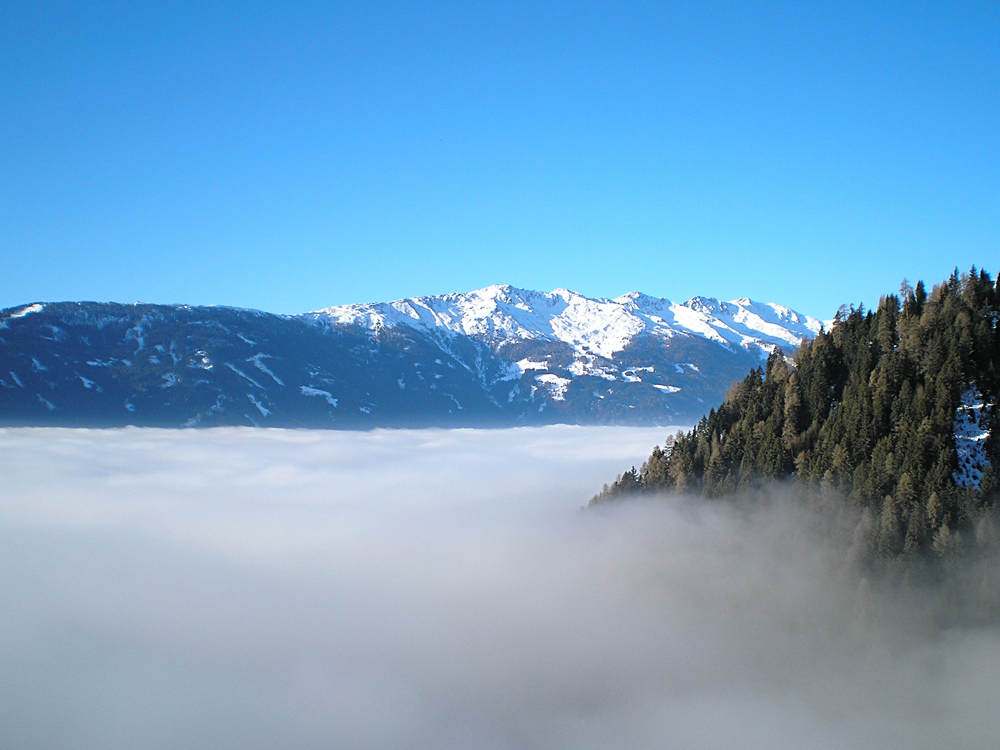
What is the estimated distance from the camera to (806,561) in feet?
632

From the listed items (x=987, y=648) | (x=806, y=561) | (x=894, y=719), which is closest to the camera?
(x=987, y=648)

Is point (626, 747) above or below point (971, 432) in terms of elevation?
below

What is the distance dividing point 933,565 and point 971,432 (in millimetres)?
31260

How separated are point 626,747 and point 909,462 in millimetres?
103889

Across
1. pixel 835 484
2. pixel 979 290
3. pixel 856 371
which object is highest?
pixel 979 290

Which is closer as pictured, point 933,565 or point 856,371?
point 933,565

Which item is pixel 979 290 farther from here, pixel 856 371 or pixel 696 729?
pixel 696 729

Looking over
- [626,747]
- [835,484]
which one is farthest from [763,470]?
[626,747]

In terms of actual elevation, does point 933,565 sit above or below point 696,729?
above

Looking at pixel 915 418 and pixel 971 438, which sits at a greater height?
pixel 915 418

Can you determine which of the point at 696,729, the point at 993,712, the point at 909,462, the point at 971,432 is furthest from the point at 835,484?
the point at 696,729

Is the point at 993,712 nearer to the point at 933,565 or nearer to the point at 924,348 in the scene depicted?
the point at 933,565

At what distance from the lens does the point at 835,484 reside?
17950 centimetres

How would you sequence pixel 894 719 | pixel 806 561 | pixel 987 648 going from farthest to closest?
pixel 806 561, pixel 894 719, pixel 987 648
